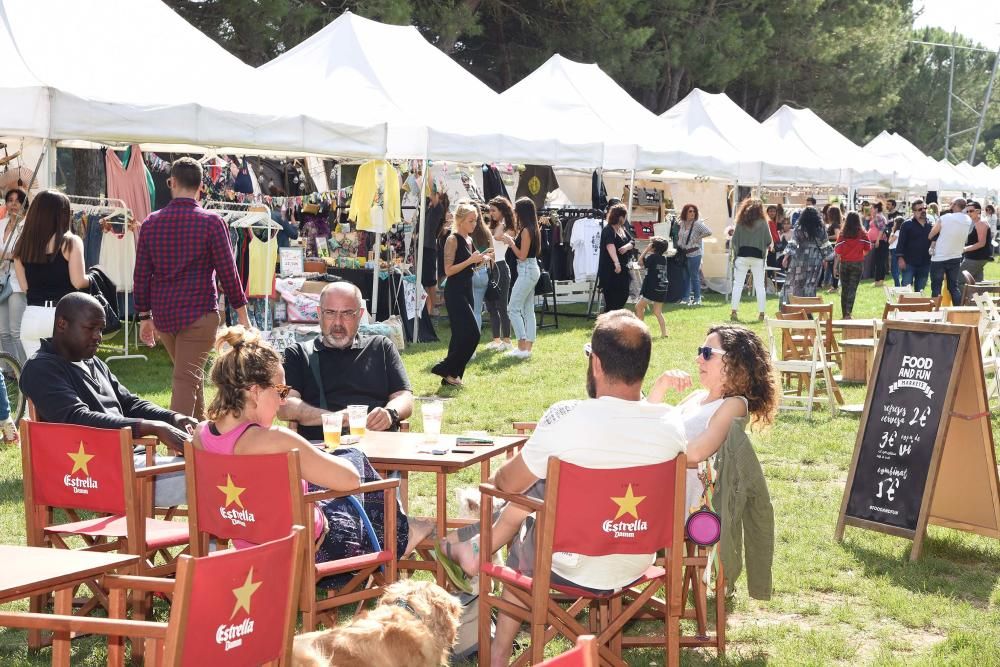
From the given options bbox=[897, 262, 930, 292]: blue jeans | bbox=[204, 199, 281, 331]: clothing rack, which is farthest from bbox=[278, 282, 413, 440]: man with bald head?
bbox=[897, 262, 930, 292]: blue jeans

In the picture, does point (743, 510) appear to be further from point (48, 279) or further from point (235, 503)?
point (48, 279)

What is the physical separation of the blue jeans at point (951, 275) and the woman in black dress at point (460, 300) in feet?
29.1

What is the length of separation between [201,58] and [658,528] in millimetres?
8051

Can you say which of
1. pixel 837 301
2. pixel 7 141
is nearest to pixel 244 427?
pixel 7 141

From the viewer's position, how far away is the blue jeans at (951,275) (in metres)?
16.8

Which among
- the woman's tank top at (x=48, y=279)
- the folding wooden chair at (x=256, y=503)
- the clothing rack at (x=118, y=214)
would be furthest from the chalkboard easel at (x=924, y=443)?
the clothing rack at (x=118, y=214)

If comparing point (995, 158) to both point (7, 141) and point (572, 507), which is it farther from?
point (572, 507)

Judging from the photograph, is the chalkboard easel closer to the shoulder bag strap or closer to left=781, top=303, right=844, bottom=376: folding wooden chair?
the shoulder bag strap

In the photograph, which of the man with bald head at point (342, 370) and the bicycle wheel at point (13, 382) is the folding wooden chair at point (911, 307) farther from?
the bicycle wheel at point (13, 382)

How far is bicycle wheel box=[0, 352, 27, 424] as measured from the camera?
25.4ft

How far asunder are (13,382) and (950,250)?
1263 cm

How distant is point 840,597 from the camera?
16.6 ft

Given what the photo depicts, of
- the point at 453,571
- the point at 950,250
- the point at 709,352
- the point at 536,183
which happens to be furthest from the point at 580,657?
the point at 536,183

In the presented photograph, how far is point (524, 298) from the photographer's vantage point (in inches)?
475
